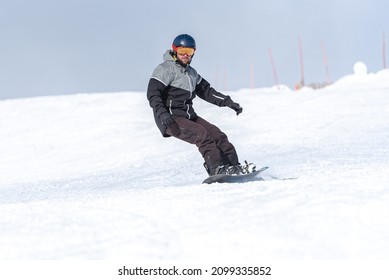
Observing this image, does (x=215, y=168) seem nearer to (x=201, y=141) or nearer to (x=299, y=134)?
(x=201, y=141)

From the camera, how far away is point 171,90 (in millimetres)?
8117

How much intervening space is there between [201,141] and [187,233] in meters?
2.82

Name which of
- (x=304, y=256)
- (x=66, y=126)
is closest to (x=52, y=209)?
(x=304, y=256)

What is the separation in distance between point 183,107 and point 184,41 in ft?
2.49

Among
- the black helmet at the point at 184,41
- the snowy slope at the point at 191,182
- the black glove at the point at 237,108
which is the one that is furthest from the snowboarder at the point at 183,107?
the snowy slope at the point at 191,182

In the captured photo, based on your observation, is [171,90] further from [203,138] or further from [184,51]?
[203,138]

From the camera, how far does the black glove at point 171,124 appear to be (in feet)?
25.3

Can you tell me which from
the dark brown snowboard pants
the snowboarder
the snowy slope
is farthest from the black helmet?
the snowy slope

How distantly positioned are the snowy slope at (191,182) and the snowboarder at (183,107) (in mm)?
668

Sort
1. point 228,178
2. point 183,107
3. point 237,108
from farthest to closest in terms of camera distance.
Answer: point 237,108 → point 183,107 → point 228,178

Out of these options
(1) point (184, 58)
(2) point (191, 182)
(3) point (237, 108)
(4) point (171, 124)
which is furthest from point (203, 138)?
(2) point (191, 182)

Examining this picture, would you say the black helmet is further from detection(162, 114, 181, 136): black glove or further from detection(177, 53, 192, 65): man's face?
detection(162, 114, 181, 136): black glove

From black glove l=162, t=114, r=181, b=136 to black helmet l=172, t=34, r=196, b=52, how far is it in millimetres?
850

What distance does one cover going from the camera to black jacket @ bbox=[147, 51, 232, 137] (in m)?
7.91
